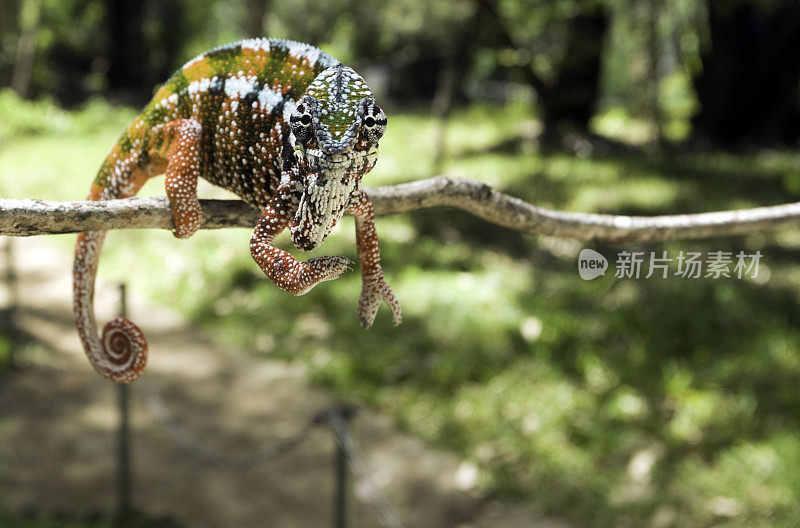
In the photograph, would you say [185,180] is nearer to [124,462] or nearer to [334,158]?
[334,158]

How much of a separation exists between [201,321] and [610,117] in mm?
8691

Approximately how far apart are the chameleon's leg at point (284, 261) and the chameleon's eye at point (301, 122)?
0.12m

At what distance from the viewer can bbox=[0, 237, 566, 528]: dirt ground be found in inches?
184

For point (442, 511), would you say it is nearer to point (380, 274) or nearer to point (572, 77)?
point (380, 274)

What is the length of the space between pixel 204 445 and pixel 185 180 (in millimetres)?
4434

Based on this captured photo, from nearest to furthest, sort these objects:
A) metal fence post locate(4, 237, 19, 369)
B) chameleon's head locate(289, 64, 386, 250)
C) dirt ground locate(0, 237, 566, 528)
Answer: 1. chameleon's head locate(289, 64, 386, 250)
2. dirt ground locate(0, 237, 566, 528)
3. metal fence post locate(4, 237, 19, 369)

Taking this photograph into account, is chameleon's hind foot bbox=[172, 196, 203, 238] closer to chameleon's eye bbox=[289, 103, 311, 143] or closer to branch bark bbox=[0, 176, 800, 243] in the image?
branch bark bbox=[0, 176, 800, 243]

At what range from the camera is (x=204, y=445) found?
5.36 metres

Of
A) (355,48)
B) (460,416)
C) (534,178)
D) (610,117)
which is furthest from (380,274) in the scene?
(355,48)

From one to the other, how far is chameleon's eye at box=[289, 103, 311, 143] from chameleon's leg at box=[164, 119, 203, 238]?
0.34m

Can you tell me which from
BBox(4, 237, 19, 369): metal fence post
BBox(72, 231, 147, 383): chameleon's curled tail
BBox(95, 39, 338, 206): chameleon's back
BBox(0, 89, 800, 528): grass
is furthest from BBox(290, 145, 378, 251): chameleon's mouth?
BBox(4, 237, 19, 369): metal fence post

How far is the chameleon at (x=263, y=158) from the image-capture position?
1.00 metres

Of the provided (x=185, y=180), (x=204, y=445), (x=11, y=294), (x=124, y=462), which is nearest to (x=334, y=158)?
(x=185, y=180)

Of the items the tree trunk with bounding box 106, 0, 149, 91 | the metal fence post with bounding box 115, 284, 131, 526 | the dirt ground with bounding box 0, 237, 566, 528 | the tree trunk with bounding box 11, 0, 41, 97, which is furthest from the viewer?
the tree trunk with bounding box 106, 0, 149, 91
